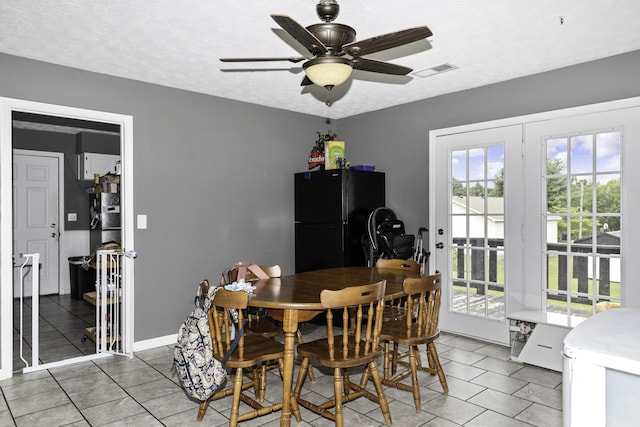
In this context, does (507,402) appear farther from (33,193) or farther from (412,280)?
(33,193)

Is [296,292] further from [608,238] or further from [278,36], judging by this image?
[608,238]

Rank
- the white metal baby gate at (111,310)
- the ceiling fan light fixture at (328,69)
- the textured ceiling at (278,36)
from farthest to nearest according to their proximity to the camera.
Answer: the white metal baby gate at (111,310)
the textured ceiling at (278,36)
the ceiling fan light fixture at (328,69)

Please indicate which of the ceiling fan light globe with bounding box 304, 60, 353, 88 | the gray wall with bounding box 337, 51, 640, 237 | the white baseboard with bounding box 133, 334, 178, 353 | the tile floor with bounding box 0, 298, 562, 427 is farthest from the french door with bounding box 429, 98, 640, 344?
the white baseboard with bounding box 133, 334, 178, 353

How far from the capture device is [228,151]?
479cm

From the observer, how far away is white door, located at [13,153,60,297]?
21.0 ft

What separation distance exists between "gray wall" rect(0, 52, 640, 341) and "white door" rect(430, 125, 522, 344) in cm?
24

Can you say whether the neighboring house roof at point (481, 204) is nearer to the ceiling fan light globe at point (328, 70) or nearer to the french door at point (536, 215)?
the french door at point (536, 215)

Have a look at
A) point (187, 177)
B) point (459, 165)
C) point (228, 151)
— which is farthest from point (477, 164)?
point (187, 177)

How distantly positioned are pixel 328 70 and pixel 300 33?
304 millimetres

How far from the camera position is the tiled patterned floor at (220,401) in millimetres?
2711

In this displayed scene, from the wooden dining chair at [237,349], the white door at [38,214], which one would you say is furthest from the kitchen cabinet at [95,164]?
the wooden dining chair at [237,349]

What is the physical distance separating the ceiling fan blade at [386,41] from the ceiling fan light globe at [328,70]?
3.2 inches

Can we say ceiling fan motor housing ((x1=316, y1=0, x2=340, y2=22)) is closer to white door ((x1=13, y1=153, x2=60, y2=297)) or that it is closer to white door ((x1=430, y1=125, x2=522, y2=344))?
white door ((x1=430, y1=125, x2=522, y2=344))

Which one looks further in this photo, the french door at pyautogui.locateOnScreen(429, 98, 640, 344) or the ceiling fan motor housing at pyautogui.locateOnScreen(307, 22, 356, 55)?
the french door at pyautogui.locateOnScreen(429, 98, 640, 344)
